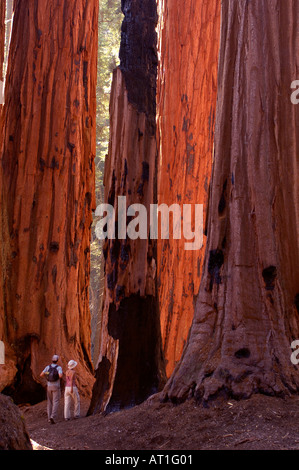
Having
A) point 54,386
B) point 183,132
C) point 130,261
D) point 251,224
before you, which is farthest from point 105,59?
point 251,224

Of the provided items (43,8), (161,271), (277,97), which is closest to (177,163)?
(161,271)

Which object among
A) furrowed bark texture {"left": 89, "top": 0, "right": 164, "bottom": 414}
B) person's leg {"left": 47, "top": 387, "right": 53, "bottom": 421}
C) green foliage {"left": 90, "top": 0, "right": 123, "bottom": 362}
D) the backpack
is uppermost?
green foliage {"left": 90, "top": 0, "right": 123, "bottom": 362}

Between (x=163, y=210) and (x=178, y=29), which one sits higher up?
(x=178, y=29)

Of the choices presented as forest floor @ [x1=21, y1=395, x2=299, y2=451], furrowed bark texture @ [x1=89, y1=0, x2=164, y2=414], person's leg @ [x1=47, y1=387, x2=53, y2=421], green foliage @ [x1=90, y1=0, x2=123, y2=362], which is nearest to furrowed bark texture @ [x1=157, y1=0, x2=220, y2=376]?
person's leg @ [x1=47, y1=387, x2=53, y2=421]

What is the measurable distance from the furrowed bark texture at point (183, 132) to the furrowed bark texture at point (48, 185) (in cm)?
145

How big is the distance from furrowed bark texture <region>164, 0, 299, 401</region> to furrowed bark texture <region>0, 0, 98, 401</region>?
4.33m

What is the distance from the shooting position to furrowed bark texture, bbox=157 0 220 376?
35.9 ft

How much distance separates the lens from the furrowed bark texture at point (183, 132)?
10938 mm

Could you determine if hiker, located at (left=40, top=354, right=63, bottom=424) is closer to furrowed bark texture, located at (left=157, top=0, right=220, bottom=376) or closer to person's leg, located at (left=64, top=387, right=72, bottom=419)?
person's leg, located at (left=64, top=387, right=72, bottom=419)

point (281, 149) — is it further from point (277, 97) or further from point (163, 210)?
point (163, 210)

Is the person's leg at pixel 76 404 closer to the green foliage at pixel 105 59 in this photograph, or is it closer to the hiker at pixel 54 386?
the hiker at pixel 54 386

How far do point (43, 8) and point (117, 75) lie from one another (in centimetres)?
377
